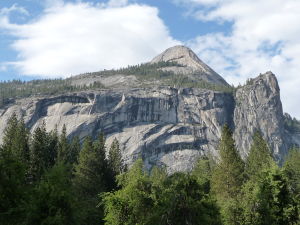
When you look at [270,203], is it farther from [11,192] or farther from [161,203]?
[11,192]

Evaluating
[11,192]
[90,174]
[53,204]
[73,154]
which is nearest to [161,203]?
[53,204]

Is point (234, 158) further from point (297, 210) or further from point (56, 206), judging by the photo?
point (56, 206)

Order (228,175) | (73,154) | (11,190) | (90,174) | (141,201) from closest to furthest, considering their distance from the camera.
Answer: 1. (11,190)
2. (141,201)
3. (228,175)
4. (90,174)
5. (73,154)

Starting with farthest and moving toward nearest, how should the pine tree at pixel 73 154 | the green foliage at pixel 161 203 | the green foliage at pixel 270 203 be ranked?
the pine tree at pixel 73 154
the green foliage at pixel 270 203
the green foliage at pixel 161 203

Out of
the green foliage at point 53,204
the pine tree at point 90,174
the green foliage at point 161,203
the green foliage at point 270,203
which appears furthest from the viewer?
the pine tree at point 90,174

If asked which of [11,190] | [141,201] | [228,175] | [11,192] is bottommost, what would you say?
[141,201]

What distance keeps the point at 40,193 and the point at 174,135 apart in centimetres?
16955

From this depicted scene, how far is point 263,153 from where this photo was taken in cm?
7025

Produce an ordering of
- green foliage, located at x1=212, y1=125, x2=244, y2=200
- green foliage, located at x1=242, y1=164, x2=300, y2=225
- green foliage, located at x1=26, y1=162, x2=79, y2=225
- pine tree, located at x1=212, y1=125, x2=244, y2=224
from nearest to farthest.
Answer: green foliage, located at x1=26, y1=162, x2=79, y2=225 < green foliage, located at x1=242, y1=164, x2=300, y2=225 < pine tree, located at x1=212, y1=125, x2=244, y2=224 < green foliage, located at x1=212, y1=125, x2=244, y2=200

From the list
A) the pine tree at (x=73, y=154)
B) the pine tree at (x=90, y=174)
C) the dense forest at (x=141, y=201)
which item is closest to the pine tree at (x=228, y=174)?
the dense forest at (x=141, y=201)

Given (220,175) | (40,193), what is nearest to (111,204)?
(40,193)

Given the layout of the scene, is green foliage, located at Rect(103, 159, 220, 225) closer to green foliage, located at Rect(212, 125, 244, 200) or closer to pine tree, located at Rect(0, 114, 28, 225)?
pine tree, located at Rect(0, 114, 28, 225)

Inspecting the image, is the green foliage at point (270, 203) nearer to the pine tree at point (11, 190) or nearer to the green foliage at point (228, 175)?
the green foliage at point (228, 175)

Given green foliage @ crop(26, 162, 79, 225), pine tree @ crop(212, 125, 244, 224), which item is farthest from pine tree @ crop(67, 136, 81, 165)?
green foliage @ crop(26, 162, 79, 225)
